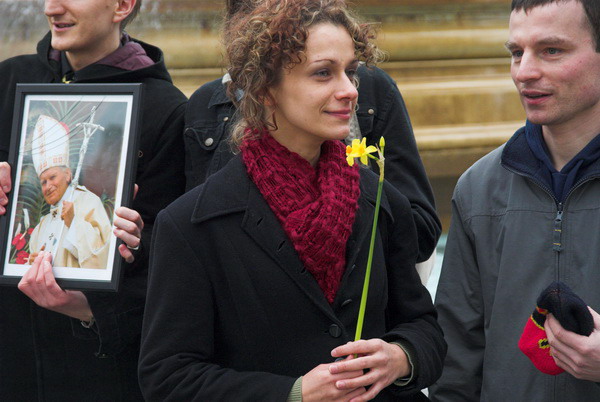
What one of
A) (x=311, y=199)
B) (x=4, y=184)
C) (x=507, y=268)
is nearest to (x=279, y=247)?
(x=311, y=199)

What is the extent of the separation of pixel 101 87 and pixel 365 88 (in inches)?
34.4

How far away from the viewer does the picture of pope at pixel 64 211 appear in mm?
3416

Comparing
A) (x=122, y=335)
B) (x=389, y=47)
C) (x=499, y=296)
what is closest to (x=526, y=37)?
(x=499, y=296)

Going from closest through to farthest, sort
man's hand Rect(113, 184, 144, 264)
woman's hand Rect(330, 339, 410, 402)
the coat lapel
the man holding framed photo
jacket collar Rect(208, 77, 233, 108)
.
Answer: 1. woman's hand Rect(330, 339, 410, 402)
2. the coat lapel
3. man's hand Rect(113, 184, 144, 264)
4. the man holding framed photo
5. jacket collar Rect(208, 77, 233, 108)

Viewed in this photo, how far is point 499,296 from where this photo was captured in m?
3.24

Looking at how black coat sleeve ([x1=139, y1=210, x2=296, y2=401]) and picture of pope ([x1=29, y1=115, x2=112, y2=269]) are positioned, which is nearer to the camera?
black coat sleeve ([x1=139, y1=210, x2=296, y2=401])

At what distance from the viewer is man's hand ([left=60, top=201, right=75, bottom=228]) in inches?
137

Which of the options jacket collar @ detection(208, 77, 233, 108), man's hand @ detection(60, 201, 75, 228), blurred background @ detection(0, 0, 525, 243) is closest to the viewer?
man's hand @ detection(60, 201, 75, 228)

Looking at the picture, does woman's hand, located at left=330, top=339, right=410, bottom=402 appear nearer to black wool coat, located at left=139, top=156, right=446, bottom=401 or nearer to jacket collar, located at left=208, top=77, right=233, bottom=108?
black wool coat, located at left=139, top=156, right=446, bottom=401

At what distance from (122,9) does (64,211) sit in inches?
29.7

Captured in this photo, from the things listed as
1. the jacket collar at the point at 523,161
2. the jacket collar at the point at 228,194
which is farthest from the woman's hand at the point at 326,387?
the jacket collar at the point at 523,161

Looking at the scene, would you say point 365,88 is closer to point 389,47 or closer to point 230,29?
point 230,29

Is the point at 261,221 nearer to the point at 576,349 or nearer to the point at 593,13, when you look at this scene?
the point at 576,349

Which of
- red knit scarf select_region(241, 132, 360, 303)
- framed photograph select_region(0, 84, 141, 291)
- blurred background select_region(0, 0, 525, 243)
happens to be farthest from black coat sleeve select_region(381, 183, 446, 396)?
blurred background select_region(0, 0, 525, 243)
